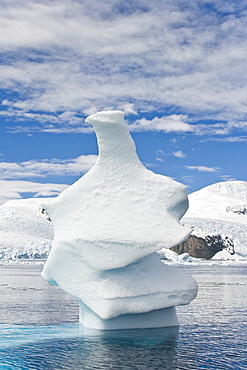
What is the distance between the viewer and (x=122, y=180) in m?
14.8

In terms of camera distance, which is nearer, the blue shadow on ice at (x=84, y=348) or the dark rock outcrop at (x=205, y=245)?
the blue shadow on ice at (x=84, y=348)

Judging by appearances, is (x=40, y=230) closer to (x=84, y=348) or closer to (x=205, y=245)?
(x=205, y=245)

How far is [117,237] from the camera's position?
13.4m

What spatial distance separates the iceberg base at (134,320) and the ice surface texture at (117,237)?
0.03 m

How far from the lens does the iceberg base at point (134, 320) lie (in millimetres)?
13914

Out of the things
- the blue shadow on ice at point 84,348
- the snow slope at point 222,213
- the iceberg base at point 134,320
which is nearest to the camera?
the blue shadow on ice at point 84,348

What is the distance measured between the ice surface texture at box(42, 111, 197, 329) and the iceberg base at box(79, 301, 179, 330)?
0.03 metres

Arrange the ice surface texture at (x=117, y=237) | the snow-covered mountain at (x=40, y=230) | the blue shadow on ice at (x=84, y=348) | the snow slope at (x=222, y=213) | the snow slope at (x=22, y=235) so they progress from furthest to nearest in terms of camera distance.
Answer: the snow slope at (x=222, y=213) < the snow-covered mountain at (x=40, y=230) < the snow slope at (x=22, y=235) < the ice surface texture at (x=117, y=237) < the blue shadow on ice at (x=84, y=348)

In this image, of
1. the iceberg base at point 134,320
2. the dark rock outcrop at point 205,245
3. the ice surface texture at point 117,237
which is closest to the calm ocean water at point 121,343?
the iceberg base at point 134,320

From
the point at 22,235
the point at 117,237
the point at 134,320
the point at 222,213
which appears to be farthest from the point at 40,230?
the point at 117,237

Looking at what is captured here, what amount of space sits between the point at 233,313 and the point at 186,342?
240 inches

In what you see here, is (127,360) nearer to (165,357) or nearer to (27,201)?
(165,357)

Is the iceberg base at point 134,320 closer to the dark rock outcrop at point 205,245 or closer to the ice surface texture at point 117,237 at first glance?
the ice surface texture at point 117,237

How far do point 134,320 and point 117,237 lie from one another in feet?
8.69
